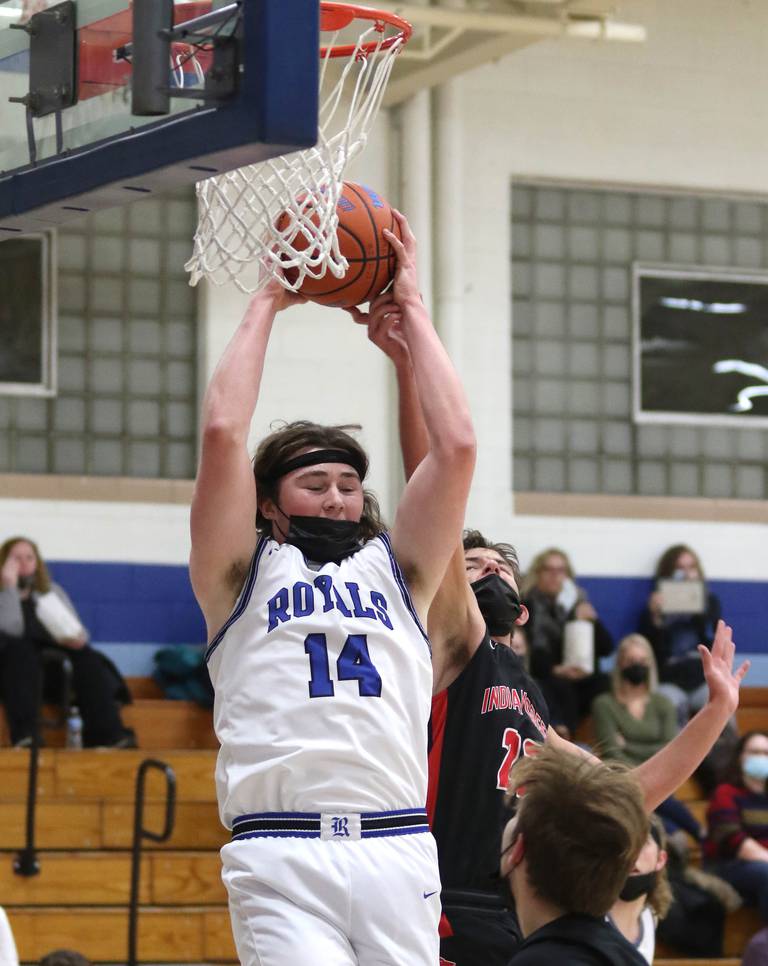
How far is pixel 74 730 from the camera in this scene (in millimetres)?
10727

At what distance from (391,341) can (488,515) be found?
817cm

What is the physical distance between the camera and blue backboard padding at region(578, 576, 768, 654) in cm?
1277

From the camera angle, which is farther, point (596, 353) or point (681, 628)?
point (596, 353)

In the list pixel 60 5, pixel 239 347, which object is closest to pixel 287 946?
pixel 239 347

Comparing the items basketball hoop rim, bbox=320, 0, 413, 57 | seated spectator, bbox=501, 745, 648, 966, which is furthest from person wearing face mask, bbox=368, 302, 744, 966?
seated spectator, bbox=501, 745, 648, 966

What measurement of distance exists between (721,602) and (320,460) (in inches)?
366

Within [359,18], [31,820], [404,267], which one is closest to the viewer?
[404,267]

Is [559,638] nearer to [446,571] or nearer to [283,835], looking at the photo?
[446,571]

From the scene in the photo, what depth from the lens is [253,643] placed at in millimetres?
3904

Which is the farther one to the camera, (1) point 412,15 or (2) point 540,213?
(2) point 540,213

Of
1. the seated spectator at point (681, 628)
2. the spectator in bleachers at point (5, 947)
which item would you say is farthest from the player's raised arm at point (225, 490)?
the seated spectator at point (681, 628)

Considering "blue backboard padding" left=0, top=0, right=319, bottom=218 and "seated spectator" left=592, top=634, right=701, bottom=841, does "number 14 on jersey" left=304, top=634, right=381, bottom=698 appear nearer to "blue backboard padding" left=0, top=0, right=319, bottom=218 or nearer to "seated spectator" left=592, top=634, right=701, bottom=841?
"blue backboard padding" left=0, top=0, right=319, bottom=218

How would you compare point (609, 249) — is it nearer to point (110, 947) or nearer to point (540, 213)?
point (540, 213)

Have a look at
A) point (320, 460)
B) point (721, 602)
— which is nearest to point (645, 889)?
point (320, 460)
